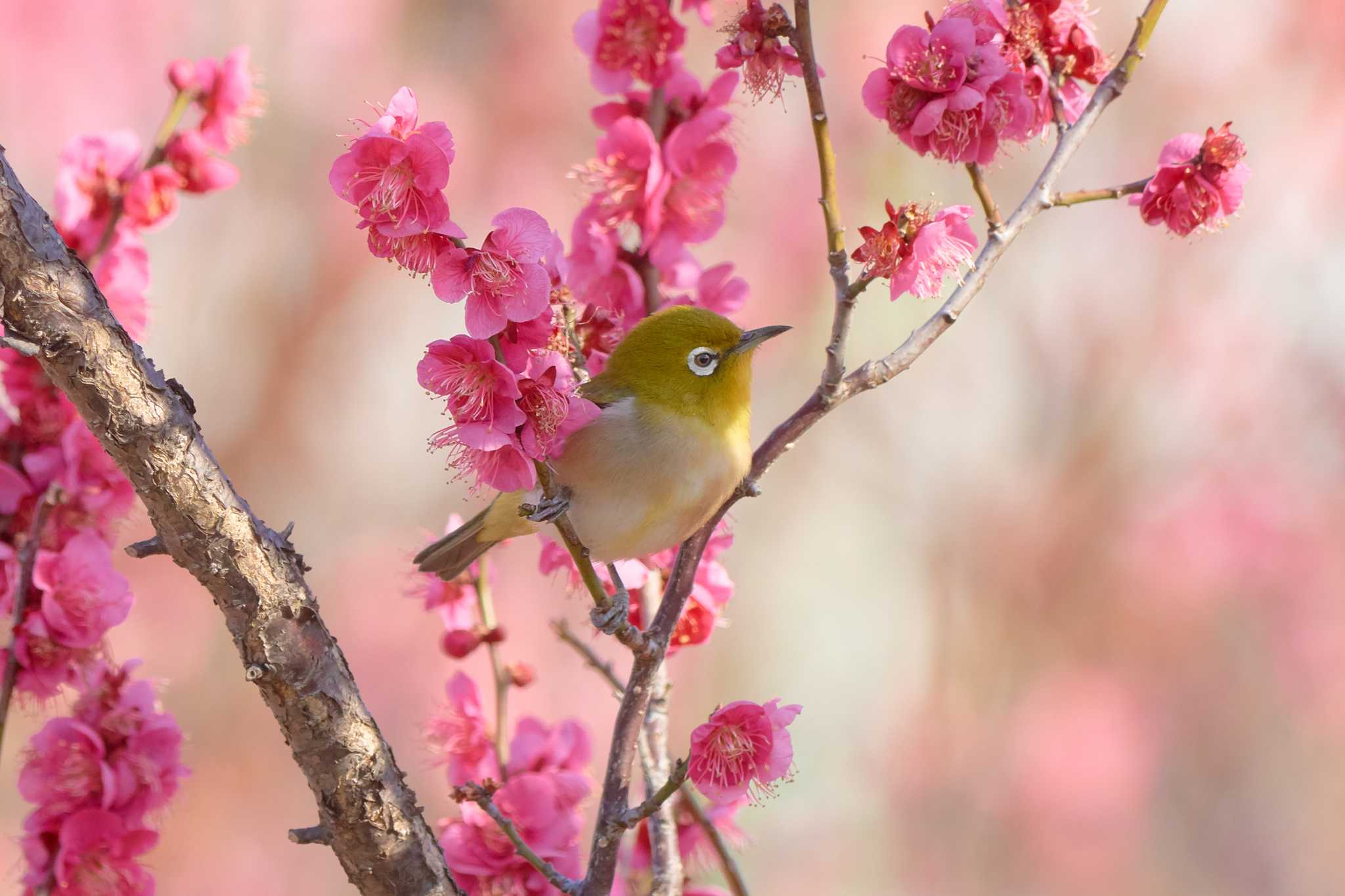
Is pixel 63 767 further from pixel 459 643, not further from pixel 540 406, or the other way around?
pixel 540 406

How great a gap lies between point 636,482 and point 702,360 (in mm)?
331

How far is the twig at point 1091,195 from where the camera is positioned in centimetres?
175

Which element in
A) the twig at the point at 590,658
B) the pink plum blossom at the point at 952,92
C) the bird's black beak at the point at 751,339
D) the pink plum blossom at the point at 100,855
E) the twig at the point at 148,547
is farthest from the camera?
the bird's black beak at the point at 751,339

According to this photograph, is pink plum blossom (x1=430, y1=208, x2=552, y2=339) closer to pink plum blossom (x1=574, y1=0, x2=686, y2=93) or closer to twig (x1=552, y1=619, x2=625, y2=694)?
twig (x1=552, y1=619, x2=625, y2=694)

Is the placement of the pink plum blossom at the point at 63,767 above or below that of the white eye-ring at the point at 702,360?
below

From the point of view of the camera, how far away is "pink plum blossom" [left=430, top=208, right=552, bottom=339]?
1.44 m

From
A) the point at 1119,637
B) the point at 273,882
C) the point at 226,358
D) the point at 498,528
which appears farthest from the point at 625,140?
the point at 1119,637

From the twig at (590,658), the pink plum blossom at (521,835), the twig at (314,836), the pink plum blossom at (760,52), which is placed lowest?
the twig at (314,836)

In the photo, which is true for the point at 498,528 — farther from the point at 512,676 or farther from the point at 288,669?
the point at 288,669

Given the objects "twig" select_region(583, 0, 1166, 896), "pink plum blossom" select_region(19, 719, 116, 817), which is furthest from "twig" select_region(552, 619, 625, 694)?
"pink plum blossom" select_region(19, 719, 116, 817)

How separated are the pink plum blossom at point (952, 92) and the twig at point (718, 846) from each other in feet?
Answer: 3.97

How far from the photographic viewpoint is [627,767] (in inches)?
69.4

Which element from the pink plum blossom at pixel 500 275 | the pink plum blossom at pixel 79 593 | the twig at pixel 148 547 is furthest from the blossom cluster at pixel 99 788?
the pink plum blossom at pixel 500 275

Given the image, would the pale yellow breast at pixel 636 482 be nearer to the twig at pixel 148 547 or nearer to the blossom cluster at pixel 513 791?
Answer: the blossom cluster at pixel 513 791
